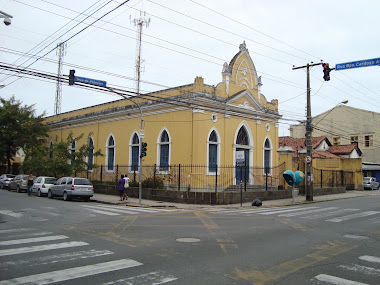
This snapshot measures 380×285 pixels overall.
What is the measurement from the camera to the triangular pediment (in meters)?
26.5

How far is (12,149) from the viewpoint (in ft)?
131

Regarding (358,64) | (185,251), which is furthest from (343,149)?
(185,251)

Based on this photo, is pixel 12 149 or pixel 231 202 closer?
pixel 231 202

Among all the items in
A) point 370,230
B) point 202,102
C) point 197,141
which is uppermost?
point 202,102

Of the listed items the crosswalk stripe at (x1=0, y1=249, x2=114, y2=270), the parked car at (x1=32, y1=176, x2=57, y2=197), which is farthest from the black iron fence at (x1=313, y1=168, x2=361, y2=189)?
the crosswalk stripe at (x1=0, y1=249, x2=114, y2=270)

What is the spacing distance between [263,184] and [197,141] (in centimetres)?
789

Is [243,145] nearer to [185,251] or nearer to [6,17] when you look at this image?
[6,17]

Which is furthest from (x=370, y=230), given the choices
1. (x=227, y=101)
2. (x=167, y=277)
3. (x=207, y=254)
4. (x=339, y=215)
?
(x=227, y=101)

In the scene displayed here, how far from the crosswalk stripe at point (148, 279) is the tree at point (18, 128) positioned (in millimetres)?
35198

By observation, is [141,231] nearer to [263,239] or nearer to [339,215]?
[263,239]

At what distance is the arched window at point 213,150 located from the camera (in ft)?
81.1

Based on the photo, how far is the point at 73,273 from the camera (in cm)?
617

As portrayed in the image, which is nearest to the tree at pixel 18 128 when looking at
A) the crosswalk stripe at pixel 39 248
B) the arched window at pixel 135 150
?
the arched window at pixel 135 150

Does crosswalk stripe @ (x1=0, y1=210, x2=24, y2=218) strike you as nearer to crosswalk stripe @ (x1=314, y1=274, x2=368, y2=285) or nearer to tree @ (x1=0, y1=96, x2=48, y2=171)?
crosswalk stripe @ (x1=314, y1=274, x2=368, y2=285)
